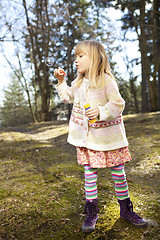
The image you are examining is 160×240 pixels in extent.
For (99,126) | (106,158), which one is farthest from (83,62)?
(106,158)

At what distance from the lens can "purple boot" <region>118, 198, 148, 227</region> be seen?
220 centimetres

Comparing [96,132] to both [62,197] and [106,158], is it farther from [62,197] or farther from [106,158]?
[62,197]

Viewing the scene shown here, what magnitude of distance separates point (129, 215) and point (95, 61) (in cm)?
169

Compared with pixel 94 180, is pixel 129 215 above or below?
below

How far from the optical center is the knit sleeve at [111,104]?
1.88 metres

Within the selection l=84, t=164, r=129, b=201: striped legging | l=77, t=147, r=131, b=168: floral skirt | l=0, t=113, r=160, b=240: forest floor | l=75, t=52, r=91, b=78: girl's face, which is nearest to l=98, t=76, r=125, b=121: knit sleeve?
l=75, t=52, r=91, b=78: girl's face

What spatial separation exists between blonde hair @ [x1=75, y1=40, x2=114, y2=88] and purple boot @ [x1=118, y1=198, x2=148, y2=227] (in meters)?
1.30

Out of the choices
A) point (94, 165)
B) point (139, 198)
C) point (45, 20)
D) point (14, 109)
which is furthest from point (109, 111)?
point (14, 109)

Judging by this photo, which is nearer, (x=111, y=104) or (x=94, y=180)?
(x=111, y=104)

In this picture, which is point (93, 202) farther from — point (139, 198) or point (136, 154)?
point (136, 154)

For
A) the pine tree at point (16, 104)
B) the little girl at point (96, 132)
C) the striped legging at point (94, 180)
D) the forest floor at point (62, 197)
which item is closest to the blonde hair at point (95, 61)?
the little girl at point (96, 132)

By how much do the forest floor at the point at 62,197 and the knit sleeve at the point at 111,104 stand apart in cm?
122

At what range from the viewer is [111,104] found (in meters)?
1.94

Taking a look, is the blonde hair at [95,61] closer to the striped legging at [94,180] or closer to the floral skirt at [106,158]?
the floral skirt at [106,158]
